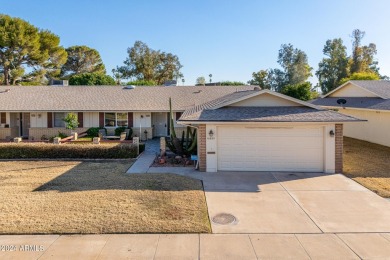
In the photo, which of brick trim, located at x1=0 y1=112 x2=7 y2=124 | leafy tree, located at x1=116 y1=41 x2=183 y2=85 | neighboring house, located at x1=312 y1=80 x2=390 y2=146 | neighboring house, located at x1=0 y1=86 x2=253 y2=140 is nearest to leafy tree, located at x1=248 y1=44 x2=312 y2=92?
A: leafy tree, located at x1=116 y1=41 x2=183 y2=85

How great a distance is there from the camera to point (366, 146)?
18.0 m

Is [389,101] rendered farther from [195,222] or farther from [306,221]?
[195,222]

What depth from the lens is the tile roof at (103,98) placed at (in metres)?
22.3

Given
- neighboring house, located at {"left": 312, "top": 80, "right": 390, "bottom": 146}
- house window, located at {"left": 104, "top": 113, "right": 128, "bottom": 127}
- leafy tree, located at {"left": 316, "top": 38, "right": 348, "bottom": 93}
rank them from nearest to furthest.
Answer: neighboring house, located at {"left": 312, "top": 80, "right": 390, "bottom": 146} < house window, located at {"left": 104, "top": 113, "right": 128, "bottom": 127} < leafy tree, located at {"left": 316, "top": 38, "right": 348, "bottom": 93}

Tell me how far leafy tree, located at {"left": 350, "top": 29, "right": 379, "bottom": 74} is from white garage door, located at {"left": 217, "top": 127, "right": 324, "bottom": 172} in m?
46.9

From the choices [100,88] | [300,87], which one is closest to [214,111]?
[100,88]

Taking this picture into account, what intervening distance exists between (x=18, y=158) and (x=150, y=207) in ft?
34.3

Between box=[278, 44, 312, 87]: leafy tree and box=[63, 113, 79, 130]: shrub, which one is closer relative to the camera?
box=[63, 113, 79, 130]: shrub

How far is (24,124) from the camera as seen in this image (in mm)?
23375

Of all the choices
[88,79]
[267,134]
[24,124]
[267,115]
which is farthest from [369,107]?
[88,79]

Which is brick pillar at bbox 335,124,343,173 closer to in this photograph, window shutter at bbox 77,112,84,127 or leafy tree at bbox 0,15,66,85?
window shutter at bbox 77,112,84,127

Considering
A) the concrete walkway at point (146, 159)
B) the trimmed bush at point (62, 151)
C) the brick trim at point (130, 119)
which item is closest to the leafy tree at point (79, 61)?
the brick trim at point (130, 119)

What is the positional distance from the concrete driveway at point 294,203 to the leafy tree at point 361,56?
48228mm

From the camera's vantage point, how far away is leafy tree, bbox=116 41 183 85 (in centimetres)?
5269
